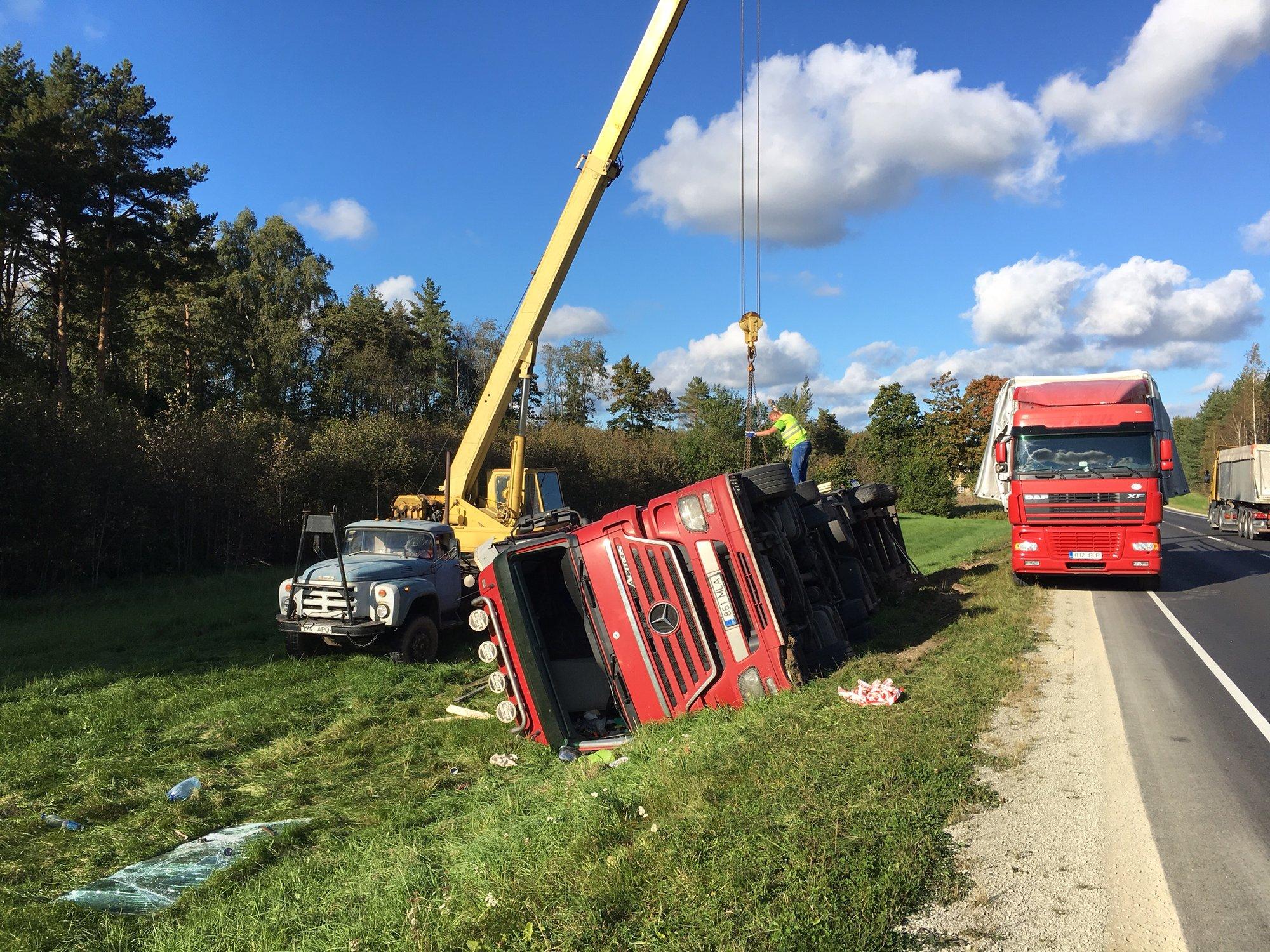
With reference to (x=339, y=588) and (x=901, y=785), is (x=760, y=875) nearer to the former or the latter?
(x=901, y=785)

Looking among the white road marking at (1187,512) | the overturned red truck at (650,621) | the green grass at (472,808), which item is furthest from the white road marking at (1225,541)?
the overturned red truck at (650,621)

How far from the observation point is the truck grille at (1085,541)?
1295cm

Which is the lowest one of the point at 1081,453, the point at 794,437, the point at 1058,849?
the point at 1058,849

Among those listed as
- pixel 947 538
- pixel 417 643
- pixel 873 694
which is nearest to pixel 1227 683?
pixel 873 694

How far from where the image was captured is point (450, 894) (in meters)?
3.80

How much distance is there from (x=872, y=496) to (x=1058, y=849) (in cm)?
884

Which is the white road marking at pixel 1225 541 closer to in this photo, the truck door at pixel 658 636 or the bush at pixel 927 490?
the bush at pixel 927 490

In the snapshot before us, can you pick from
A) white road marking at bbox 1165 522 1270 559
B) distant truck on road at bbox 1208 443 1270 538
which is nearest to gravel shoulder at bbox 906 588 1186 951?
white road marking at bbox 1165 522 1270 559

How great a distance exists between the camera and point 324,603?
998cm

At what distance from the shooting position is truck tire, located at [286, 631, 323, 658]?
410 inches

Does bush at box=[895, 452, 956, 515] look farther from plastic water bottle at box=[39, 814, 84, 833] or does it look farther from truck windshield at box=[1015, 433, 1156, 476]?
plastic water bottle at box=[39, 814, 84, 833]

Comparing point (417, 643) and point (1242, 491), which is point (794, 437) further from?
point (1242, 491)

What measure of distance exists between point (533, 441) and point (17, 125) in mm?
18132

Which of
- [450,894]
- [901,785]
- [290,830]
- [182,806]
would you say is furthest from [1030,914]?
[182,806]
